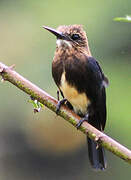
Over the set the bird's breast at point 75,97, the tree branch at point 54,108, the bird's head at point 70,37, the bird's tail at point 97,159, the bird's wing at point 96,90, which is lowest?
the tree branch at point 54,108

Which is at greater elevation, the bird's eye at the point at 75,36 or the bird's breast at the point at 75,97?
the bird's eye at the point at 75,36

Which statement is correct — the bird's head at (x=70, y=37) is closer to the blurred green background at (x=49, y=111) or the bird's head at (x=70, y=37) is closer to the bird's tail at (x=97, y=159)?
the bird's tail at (x=97, y=159)

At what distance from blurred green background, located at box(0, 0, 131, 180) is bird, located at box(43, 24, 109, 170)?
2083 millimetres

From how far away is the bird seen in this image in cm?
330

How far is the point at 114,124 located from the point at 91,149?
2.07m

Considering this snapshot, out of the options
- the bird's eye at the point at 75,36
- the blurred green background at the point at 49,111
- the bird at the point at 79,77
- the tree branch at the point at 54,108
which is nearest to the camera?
the tree branch at the point at 54,108

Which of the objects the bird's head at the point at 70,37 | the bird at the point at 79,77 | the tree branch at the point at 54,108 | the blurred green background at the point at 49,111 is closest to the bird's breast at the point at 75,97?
the bird at the point at 79,77

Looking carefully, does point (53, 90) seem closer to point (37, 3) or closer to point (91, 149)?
point (91, 149)

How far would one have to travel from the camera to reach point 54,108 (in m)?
2.53

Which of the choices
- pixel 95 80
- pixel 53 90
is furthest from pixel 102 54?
pixel 95 80

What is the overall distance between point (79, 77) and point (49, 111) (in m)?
2.58

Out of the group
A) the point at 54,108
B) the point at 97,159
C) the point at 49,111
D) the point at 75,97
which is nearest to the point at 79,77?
the point at 75,97

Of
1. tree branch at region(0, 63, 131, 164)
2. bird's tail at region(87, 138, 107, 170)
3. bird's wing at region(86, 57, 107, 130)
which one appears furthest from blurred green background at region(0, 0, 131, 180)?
tree branch at region(0, 63, 131, 164)

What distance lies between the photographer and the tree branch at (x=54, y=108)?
2237mm
